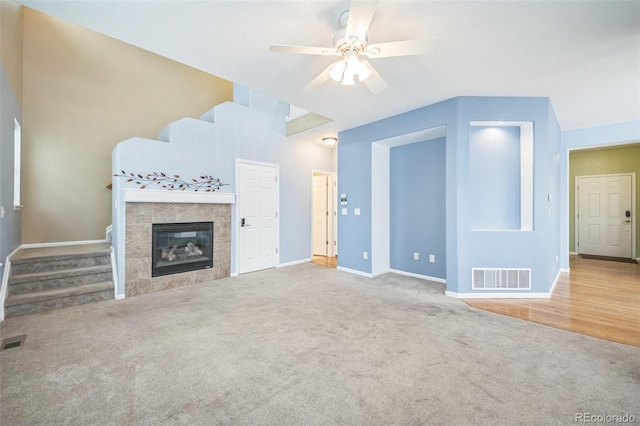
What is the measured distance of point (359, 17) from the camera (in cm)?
179

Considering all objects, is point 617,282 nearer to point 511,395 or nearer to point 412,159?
point 412,159

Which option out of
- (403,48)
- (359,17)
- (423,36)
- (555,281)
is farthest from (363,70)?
(555,281)

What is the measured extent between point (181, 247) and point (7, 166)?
2147 millimetres

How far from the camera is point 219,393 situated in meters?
1.72

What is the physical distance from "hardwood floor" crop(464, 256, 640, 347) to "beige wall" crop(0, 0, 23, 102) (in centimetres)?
631

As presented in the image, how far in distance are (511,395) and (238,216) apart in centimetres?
431

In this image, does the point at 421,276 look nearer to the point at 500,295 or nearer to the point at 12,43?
the point at 500,295

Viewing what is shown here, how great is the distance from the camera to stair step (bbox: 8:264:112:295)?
3076 mm

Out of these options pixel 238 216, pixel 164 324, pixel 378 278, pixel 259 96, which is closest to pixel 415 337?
pixel 378 278

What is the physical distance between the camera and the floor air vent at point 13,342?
7.49 feet

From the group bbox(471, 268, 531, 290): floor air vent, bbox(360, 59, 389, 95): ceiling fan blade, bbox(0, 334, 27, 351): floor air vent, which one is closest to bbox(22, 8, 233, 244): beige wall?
bbox(0, 334, 27, 351): floor air vent

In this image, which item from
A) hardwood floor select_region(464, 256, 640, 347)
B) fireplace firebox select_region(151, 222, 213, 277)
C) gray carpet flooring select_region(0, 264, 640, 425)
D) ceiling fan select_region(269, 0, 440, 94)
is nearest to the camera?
gray carpet flooring select_region(0, 264, 640, 425)

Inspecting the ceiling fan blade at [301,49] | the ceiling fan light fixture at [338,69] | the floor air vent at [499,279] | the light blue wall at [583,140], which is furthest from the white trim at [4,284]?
the light blue wall at [583,140]

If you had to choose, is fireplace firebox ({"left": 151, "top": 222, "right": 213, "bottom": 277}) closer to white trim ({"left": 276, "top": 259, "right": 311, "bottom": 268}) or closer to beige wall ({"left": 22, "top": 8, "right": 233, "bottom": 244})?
white trim ({"left": 276, "top": 259, "right": 311, "bottom": 268})
